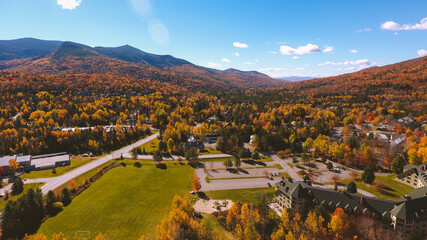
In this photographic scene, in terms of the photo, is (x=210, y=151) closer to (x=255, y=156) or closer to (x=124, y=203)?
(x=255, y=156)

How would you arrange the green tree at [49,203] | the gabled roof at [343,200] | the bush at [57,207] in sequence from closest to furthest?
the gabled roof at [343,200] → the green tree at [49,203] → the bush at [57,207]

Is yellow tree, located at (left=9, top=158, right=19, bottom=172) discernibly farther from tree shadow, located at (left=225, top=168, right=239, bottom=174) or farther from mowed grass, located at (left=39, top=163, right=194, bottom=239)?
tree shadow, located at (left=225, top=168, right=239, bottom=174)

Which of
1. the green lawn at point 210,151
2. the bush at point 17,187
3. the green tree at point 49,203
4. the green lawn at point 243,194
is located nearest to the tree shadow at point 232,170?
the green lawn at point 243,194

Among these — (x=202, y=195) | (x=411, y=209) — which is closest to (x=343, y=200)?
(x=411, y=209)

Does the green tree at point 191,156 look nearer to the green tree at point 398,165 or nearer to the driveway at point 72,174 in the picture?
the driveway at point 72,174

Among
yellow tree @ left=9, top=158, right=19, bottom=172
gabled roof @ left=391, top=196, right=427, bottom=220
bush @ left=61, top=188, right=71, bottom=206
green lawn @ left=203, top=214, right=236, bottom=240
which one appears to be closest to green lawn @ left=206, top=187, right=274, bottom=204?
green lawn @ left=203, top=214, right=236, bottom=240

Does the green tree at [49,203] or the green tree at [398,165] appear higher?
the green tree at [398,165]
